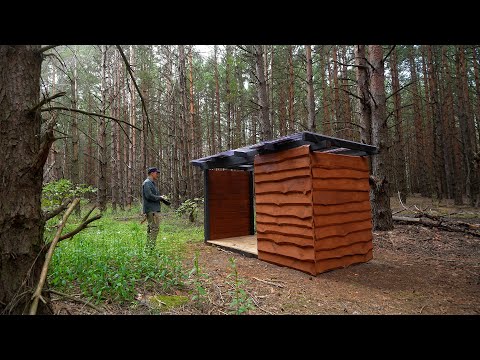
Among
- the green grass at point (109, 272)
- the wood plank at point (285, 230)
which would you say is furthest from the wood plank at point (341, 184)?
the green grass at point (109, 272)

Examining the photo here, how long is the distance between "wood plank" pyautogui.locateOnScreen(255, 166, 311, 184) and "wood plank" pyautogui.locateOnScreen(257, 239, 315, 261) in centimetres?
145

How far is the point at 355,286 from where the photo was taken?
462 centimetres

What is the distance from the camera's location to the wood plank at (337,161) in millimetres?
5324

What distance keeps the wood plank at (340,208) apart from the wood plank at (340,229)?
11.7 inches

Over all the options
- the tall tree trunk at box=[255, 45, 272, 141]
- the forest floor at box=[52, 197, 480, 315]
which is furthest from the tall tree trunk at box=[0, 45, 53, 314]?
the tall tree trunk at box=[255, 45, 272, 141]

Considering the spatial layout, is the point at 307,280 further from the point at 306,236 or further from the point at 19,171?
the point at 19,171

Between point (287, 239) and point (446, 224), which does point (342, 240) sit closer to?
point (287, 239)

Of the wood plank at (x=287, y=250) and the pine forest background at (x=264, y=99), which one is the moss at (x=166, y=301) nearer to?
the wood plank at (x=287, y=250)

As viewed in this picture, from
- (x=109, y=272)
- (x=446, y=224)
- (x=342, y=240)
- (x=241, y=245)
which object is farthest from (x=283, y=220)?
(x=446, y=224)
